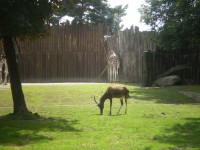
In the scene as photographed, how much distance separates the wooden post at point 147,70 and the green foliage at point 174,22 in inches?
49.0

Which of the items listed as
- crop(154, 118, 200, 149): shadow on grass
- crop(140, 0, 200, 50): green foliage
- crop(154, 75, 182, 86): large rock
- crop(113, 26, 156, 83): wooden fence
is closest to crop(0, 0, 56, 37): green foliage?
crop(154, 118, 200, 149): shadow on grass

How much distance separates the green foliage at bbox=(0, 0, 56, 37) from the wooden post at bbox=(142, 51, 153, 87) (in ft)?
46.8

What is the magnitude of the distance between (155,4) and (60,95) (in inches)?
462

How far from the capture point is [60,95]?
22453 millimetres

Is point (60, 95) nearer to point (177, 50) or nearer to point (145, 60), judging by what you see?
point (145, 60)

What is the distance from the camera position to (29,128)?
41.3ft

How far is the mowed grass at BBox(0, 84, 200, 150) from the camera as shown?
10.4m

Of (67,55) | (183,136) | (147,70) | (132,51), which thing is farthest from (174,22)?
(183,136)

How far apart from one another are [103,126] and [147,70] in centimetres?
1623

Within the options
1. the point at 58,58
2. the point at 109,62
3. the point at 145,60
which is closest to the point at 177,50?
the point at 145,60

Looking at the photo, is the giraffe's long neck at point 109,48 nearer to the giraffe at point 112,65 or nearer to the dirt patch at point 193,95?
the giraffe at point 112,65

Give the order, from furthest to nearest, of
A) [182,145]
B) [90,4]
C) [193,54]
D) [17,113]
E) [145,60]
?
1. [90,4]
2. [193,54]
3. [145,60]
4. [17,113]
5. [182,145]

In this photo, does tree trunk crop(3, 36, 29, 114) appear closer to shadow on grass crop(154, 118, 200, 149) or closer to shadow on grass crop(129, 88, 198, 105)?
shadow on grass crop(154, 118, 200, 149)

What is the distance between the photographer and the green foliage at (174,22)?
25734mm
